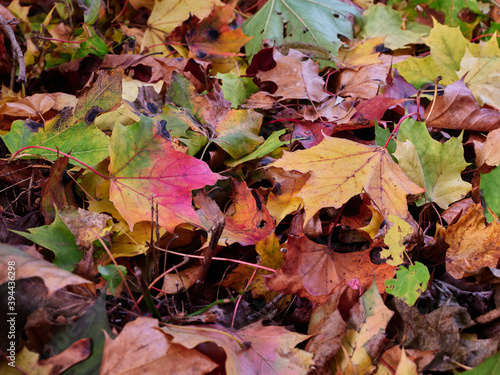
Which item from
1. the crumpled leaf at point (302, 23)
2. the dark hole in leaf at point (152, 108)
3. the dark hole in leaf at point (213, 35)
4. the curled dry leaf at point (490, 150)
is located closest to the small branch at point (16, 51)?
the dark hole in leaf at point (152, 108)

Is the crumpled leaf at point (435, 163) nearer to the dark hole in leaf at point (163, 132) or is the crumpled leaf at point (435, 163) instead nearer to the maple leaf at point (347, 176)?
the maple leaf at point (347, 176)

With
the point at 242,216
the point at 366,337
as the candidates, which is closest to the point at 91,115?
the point at 242,216

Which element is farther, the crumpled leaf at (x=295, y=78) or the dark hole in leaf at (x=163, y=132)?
the crumpled leaf at (x=295, y=78)

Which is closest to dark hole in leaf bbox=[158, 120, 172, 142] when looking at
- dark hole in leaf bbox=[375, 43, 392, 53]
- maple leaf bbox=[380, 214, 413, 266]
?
maple leaf bbox=[380, 214, 413, 266]

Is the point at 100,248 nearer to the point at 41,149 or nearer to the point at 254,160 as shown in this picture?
the point at 41,149

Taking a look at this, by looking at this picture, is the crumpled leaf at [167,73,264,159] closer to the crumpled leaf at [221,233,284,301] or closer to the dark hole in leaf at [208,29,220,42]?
the crumpled leaf at [221,233,284,301]

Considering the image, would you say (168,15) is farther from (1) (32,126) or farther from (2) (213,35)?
(1) (32,126)

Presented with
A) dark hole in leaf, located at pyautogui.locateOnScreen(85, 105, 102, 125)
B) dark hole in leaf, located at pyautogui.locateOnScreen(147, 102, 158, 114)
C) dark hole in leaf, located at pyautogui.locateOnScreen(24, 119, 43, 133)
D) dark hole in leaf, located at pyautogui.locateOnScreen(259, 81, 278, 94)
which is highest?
dark hole in leaf, located at pyautogui.locateOnScreen(85, 105, 102, 125)
